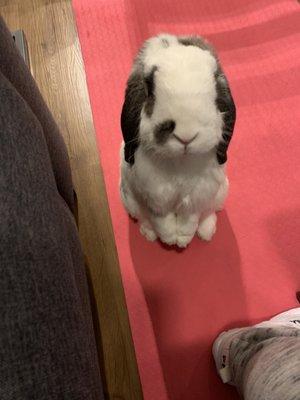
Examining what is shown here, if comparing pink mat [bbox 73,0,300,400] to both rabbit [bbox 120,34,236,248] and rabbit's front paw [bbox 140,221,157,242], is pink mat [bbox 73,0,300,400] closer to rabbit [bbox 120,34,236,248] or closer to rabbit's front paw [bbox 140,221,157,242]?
rabbit's front paw [bbox 140,221,157,242]

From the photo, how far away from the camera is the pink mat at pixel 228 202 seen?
1.25m

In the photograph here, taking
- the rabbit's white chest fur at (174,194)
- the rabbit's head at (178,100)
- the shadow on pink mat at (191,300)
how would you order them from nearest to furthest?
the rabbit's head at (178,100), the rabbit's white chest fur at (174,194), the shadow on pink mat at (191,300)

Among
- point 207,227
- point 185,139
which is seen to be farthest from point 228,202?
point 185,139

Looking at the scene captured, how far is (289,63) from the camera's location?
1585mm

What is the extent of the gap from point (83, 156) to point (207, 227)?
52 cm

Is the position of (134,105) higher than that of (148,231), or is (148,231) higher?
(134,105)

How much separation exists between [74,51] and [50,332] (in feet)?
4.30

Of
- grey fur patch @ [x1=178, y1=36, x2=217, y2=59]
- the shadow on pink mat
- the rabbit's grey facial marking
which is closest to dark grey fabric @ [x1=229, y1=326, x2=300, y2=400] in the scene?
the shadow on pink mat

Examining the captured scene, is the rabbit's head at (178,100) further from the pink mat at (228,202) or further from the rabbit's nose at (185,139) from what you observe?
the pink mat at (228,202)

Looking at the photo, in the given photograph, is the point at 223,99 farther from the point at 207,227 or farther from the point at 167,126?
the point at 207,227

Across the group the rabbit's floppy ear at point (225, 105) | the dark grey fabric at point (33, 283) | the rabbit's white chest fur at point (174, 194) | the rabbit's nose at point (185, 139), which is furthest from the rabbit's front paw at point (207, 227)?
the dark grey fabric at point (33, 283)

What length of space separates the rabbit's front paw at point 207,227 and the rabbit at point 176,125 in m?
0.13

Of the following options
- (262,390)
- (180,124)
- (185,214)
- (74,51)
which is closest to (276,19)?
(74,51)

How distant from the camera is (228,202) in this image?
1396 mm
